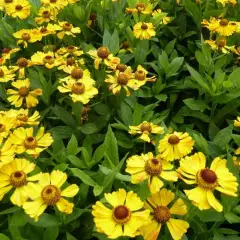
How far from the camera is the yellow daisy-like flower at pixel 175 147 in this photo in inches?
49.9

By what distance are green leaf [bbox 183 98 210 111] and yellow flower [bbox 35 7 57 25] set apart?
2.80 ft

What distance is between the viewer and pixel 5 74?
180 cm

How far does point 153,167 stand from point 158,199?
3.4 inches

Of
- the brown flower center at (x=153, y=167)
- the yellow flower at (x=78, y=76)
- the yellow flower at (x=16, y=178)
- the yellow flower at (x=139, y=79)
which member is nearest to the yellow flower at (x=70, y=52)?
the yellow flower at (x=78, y=76)

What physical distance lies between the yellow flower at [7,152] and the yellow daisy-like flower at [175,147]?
44 centimetres

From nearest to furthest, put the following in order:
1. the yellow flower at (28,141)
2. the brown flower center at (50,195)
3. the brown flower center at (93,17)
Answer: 1. the brown flower center at (50,195)
2. the yellow flower at (28,141)
3. the brown flower center at (93,17)

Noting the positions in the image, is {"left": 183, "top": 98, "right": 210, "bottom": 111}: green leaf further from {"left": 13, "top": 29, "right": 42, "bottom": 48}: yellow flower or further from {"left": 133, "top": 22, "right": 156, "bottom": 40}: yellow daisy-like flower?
{"left": 13, "top": 29, "right": 42, "bottom": 48}: yellow flower

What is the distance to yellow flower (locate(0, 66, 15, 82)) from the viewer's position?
1.76 m

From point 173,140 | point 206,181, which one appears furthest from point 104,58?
point 206,181

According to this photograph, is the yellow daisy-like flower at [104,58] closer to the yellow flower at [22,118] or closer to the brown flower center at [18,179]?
the yellow flower at [22,118]

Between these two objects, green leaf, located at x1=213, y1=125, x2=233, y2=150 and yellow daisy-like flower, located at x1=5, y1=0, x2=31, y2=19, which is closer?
green leaf, located at x1=213, y1=125, x2=233, y2=150

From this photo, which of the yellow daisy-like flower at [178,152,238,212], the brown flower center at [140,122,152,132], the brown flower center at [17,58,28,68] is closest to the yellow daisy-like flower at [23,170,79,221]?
the yellow daisy-like flower at [178,152,238,212]

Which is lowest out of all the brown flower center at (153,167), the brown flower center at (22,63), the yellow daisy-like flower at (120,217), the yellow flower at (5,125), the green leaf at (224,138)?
the green leaf at (224,138)

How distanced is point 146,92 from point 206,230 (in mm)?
745
